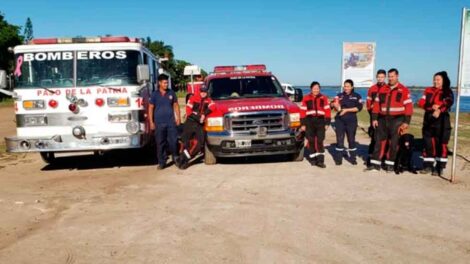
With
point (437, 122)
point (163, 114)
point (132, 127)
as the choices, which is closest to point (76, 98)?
point (132, 127)

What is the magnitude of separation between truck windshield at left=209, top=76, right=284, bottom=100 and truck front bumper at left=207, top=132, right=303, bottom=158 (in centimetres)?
132

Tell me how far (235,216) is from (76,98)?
4459mm

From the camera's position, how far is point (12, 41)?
165 ft

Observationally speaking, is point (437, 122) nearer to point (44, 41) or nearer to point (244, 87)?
point (244, 87)

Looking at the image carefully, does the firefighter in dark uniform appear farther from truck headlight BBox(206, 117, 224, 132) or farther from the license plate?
the license plate

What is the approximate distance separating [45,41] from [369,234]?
7098 millimetres

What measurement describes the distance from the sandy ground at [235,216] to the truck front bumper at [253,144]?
14.3 inches

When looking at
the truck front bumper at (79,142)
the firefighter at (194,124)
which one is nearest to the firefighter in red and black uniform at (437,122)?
the firefighter at (194,124)

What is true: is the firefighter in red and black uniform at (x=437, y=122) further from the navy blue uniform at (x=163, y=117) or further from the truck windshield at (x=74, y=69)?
the truck windshield at (x=74, y=69)

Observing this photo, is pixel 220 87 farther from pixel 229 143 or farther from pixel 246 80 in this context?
pixel 229 143

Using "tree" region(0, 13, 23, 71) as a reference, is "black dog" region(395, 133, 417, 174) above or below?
below

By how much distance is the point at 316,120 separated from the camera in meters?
8.80

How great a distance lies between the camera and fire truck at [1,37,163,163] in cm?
829

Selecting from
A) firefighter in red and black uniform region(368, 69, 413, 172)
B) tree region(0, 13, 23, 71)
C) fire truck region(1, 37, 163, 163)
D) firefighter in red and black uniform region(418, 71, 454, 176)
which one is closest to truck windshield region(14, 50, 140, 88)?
fire truck region(1, 37, 163, 163)
